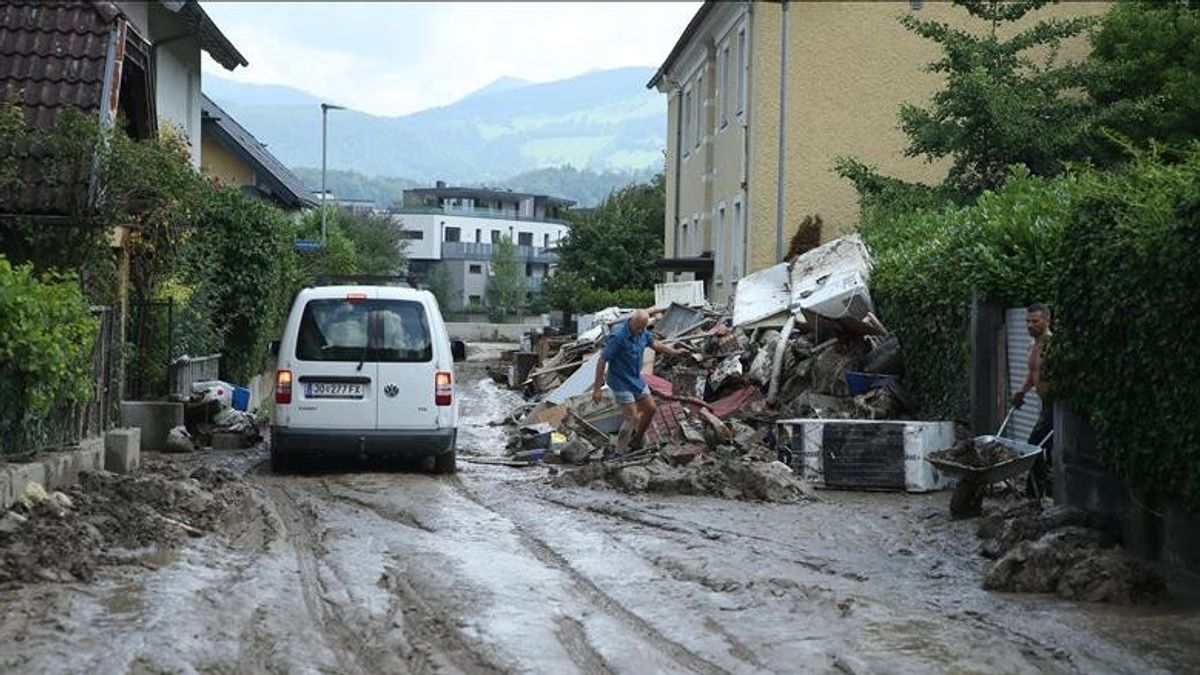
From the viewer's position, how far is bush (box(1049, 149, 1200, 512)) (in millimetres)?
9688

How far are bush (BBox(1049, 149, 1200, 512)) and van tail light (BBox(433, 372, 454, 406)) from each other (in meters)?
6.50

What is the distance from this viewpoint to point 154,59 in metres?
24.8

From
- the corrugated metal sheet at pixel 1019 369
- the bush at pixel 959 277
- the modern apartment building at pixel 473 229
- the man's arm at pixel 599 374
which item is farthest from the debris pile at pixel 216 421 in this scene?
the modern apartment building at pixel 473 229

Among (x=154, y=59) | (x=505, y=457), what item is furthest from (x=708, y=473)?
(x=154, y=59)

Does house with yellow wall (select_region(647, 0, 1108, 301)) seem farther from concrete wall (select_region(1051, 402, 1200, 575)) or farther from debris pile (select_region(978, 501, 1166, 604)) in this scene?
debris pile (select_region(978, 501, 1166, 604))

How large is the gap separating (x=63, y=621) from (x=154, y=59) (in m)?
18.0

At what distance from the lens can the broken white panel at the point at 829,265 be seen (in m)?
22.3

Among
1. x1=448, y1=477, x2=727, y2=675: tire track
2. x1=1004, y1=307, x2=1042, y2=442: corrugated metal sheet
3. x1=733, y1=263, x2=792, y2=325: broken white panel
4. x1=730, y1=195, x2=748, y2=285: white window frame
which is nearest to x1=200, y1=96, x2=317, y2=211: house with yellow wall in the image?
x1=730, y1=195, x2=748, y2=285: white window frame

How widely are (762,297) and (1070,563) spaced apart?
14.5m

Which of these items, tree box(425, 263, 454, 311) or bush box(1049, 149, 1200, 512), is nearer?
bush box(1049, 149, 1200, 512)

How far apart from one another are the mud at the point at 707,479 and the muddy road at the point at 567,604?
109cm

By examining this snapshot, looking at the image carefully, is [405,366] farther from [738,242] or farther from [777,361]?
[738,242]

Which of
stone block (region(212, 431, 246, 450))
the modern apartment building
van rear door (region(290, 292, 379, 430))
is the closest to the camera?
van rear door (region(290, 292, 379, 430))

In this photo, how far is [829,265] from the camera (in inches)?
917
